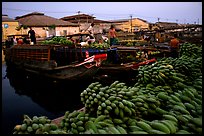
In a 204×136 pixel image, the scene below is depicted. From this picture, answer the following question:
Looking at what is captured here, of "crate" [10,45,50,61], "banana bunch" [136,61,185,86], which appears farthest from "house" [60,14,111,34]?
"banana bunch" [136,61,185,86]

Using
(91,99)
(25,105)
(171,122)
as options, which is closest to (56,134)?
(91,99)

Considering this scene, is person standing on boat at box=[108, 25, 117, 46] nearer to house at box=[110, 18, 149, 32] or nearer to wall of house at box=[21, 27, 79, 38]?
wall of house at box=[21, 27, 79, 38]

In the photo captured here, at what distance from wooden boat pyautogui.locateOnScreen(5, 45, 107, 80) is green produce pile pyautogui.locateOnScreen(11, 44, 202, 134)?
599 centimetres

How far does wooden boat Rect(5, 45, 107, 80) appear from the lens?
29.0 feet

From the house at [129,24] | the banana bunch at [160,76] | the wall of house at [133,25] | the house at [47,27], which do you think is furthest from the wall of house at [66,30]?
the banana bunch at [160,76]

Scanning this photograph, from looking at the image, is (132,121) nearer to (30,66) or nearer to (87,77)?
(87,77)

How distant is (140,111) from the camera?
6.88ft

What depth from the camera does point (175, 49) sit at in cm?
892

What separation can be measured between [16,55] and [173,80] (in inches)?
464

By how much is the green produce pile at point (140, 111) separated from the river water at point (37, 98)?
429cm

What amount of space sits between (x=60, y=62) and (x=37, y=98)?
Answer: 261cm

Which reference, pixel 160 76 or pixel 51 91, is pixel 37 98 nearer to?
pixel 51 91

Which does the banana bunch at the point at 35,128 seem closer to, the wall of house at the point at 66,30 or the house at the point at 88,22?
the wall of house at the point at 66,30

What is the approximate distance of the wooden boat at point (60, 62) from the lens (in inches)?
348
